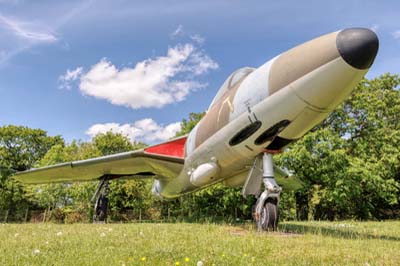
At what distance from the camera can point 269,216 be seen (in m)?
6.46

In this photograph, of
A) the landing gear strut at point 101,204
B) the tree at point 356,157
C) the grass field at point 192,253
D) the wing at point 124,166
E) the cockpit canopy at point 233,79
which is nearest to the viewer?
the grass field at point 192,253

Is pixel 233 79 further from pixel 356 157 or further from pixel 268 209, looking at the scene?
pixel 356 157

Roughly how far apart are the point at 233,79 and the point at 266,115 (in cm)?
231

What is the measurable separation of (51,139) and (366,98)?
113ft

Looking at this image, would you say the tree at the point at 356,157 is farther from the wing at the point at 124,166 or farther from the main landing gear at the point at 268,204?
the main landing gear at the point at 268,204

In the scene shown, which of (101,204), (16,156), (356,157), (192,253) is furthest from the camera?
(16,156)

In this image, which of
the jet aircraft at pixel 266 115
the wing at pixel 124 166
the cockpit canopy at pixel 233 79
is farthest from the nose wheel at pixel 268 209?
the wing at pixel 124 166

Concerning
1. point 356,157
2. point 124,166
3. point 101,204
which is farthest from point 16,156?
point 356,157

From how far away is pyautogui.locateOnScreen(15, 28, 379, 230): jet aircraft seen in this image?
16.8 feet

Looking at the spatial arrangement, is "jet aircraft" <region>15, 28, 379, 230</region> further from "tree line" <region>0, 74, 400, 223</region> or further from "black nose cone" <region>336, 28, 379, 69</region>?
"tree line" <region>0, 74, 400, 223</region>

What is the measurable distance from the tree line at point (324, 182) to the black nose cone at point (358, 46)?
11114 mm

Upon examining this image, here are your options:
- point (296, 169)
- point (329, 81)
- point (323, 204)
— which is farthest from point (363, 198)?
point (329, 81)

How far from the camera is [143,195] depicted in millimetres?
25484

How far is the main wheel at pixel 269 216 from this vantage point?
644cm
